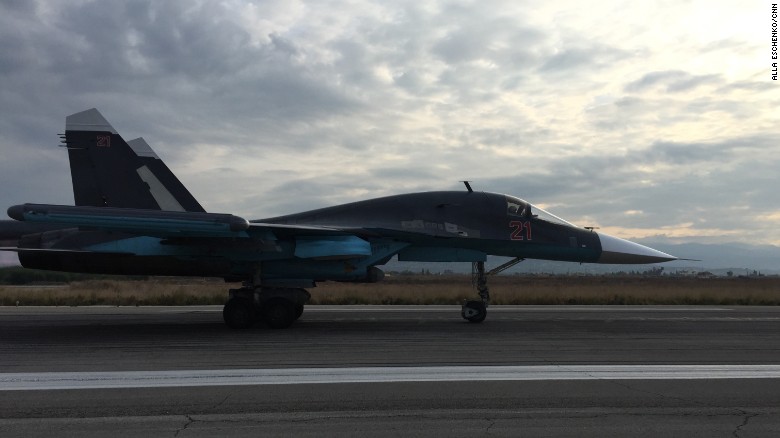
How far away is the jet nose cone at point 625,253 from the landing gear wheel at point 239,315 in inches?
313

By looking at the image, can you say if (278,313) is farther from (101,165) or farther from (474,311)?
(101,165)

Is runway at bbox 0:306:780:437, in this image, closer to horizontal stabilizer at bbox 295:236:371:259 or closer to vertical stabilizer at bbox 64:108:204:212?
horizontal stabilizer at bbox 295:236:371:259

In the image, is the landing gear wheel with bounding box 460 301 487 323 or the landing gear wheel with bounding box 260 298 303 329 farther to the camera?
the landing gear wheel with bounding box 460 301 487 323

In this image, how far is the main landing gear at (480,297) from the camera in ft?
46.6

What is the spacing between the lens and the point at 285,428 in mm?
5340

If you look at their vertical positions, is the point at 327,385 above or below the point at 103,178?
below

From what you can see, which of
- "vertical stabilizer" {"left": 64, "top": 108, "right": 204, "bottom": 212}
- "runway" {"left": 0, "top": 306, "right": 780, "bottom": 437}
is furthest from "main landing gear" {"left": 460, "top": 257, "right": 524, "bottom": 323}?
"vertical stabilizer" {"left": 64, "top": 108, "right": 204, "bottom": 212}

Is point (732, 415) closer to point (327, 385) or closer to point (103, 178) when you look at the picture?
point (327, 385)

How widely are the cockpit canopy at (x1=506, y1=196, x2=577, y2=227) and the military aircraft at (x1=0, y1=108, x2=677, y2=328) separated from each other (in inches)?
1.0

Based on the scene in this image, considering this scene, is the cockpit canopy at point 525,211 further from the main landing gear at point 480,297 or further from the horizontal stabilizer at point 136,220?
the horizontal stabilizer at point 136,220

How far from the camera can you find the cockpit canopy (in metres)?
14.7

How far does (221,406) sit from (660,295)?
24.5 metres

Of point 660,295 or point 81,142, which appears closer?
point 81,142

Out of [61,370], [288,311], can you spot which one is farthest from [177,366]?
[288,311]
